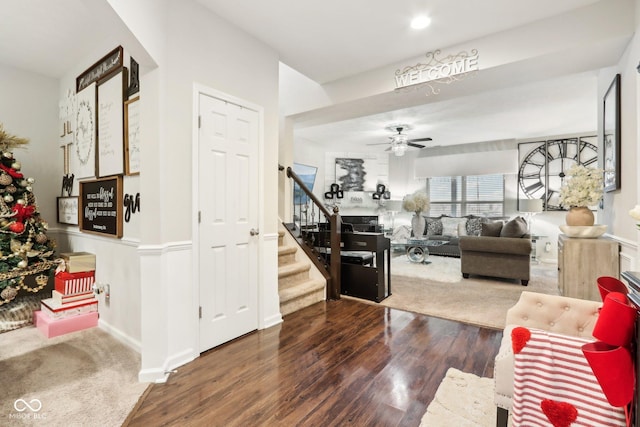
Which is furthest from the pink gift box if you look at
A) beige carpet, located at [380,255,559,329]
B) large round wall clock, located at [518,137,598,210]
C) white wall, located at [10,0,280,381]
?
large round wall clock, located at [518,137,598,210]

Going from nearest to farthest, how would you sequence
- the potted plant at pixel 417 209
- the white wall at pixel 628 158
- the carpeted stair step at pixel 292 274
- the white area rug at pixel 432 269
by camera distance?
the white wall at pixel 628 158 → the carpeted stair step at pixel 292 274 → the white area rug at pixel 432 269 → the potted plant at pixel 417 209

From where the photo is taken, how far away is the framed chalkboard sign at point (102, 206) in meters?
2.80

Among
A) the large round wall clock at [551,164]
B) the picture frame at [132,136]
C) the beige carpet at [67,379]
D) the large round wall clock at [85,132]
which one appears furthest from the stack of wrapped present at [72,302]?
the large round wall clock at [551,164]

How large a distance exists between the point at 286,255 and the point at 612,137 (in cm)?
369

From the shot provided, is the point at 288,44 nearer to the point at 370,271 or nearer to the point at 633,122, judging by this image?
the point at 370,271

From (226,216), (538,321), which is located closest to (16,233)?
(226,216)

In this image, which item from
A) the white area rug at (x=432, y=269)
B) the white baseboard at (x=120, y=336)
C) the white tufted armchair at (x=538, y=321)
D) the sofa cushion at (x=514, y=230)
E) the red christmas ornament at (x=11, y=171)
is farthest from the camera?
the white area rug at (x=432, y=269)

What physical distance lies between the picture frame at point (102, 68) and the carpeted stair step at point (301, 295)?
279 centimetres

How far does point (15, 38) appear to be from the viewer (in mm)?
3002

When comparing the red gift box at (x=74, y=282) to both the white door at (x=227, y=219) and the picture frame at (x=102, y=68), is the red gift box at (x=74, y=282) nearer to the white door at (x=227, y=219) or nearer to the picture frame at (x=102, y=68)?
the white door at (x=227, y=219)

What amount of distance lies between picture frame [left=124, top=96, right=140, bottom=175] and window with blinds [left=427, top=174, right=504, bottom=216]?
302 inches

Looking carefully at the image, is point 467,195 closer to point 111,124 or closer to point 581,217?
point 581,217

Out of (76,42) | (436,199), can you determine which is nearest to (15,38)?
(76,42)

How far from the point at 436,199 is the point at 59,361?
27.3 feet
